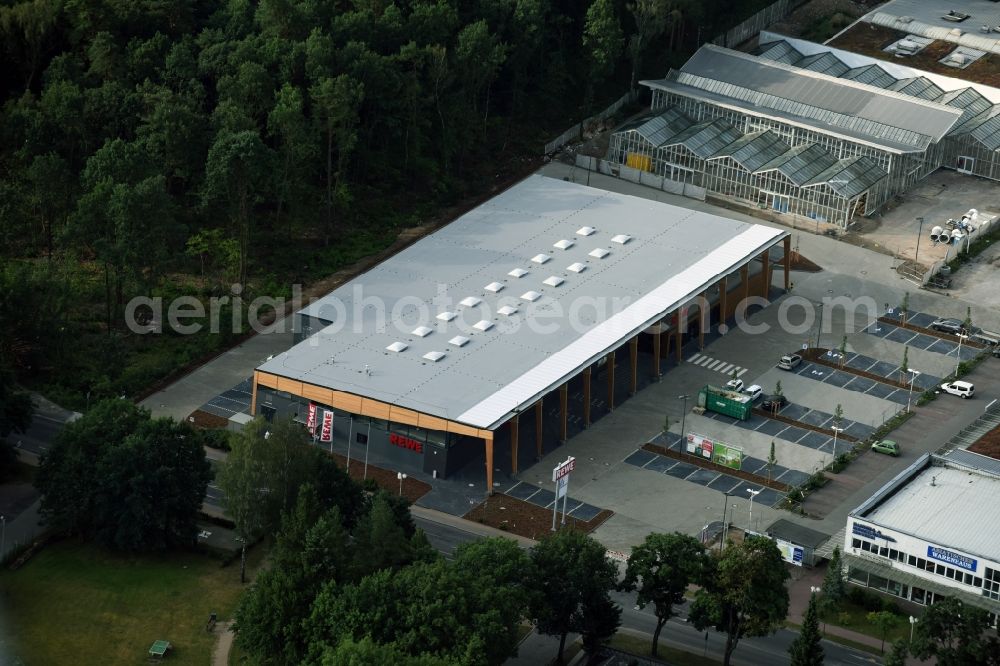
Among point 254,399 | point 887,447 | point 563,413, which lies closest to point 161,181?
point 254,399

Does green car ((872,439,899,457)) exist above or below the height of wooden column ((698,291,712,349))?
below

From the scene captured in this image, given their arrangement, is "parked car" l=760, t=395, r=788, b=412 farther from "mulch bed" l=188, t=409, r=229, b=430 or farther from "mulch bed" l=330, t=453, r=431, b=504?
"mulch bed" l=188, t=409, r=229, b=430

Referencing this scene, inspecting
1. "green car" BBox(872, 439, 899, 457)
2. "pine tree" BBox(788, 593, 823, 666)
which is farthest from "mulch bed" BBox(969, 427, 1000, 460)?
"pine tree" BBox(788, 593, 823, 666)

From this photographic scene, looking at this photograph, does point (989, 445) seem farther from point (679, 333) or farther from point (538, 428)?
point (538, 428)

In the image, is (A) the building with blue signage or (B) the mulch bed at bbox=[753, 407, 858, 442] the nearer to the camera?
(A) the building with blue signage

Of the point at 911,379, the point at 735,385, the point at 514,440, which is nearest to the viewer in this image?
the point at 514,440

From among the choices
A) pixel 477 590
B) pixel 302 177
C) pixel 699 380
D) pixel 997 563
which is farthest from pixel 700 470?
pixel 302 177

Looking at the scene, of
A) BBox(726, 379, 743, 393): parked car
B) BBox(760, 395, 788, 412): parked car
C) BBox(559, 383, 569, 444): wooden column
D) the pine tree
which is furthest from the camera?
BBox(726, 379, 743, 393): parked car

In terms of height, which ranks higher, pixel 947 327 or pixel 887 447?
pixel 947 327
